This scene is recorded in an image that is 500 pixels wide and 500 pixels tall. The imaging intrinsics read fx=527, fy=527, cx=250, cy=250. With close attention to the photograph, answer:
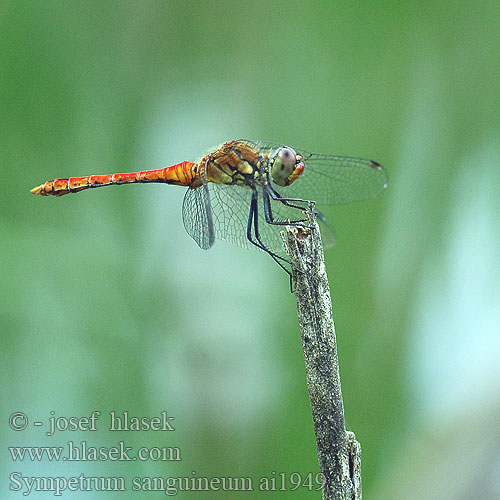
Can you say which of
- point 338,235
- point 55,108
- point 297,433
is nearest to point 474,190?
point 338,235

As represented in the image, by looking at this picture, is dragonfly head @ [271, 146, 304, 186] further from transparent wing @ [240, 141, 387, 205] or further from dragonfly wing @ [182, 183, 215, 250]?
dragonfly wing @ [182, 183, 215, 250]

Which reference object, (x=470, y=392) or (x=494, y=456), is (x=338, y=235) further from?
(x=494, y=456)

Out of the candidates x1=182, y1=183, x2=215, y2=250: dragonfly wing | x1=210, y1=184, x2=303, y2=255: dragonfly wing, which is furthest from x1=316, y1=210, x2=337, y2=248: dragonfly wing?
x1=182, y1=183, x2=215, y2=250: dragonfly wing

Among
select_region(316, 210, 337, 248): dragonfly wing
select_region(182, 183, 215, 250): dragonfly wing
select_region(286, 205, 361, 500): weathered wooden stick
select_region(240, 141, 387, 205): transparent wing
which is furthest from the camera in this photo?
select_region(240, 141, 387, 205): transparent wing

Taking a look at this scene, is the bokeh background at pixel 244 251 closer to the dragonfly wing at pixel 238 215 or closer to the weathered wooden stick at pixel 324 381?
the dragonfly wing at pixel 238 215
